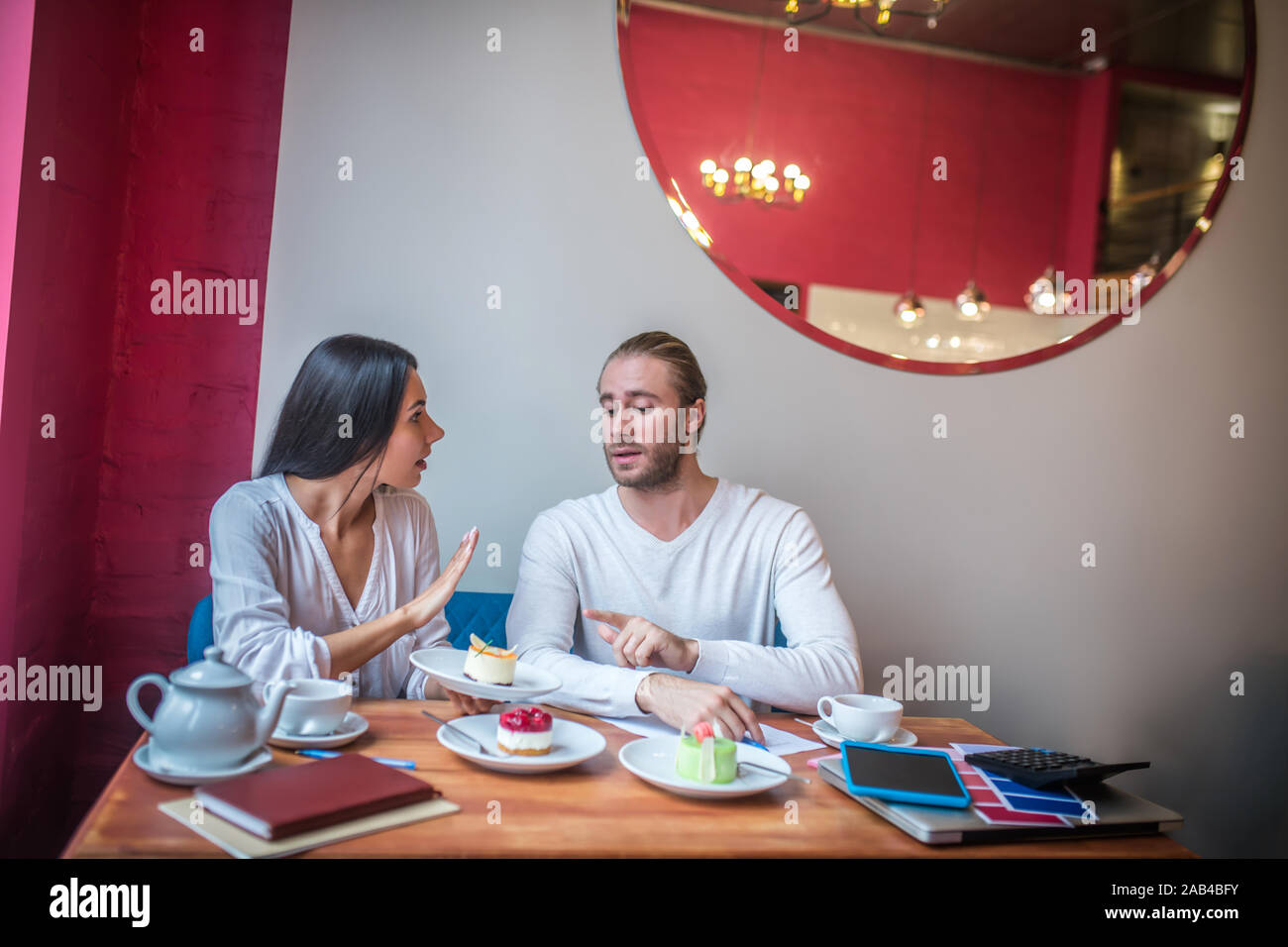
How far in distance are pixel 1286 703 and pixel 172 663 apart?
3.24 meters

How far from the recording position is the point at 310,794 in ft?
3.47

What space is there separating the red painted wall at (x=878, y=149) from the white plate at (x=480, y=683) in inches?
54.9

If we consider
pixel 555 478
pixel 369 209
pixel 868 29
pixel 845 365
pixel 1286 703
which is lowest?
pixel 1286 703

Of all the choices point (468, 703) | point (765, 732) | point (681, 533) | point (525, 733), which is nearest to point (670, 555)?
point (681, 533)

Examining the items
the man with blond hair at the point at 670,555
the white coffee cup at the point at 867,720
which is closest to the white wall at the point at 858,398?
the man with blond hair at the point at 670,555

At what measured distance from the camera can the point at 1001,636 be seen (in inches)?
109

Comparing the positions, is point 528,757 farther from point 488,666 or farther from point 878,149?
point 878,149

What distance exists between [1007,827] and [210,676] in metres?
0.99

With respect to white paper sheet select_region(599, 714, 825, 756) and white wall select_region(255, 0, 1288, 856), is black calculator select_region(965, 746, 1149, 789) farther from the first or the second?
white wall select_region(255, 0, 1288, 856)

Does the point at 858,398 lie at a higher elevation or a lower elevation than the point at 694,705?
higher
